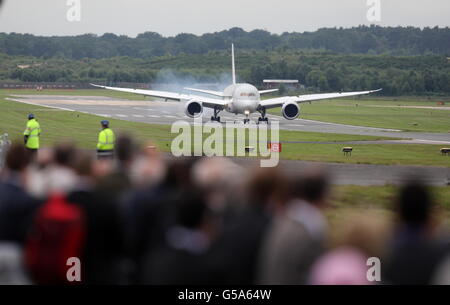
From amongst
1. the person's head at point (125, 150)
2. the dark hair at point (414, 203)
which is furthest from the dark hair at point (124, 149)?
the dark hair at point (414, 203)

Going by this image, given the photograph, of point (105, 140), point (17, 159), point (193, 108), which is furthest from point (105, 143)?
point (193, 108)

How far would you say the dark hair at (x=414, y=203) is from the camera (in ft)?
24.5

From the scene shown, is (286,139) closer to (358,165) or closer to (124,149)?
(358,165)

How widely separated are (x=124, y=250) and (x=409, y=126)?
2377 inches

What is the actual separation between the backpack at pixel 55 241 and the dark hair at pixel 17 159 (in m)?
1.61

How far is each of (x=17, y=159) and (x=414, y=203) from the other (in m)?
5.35

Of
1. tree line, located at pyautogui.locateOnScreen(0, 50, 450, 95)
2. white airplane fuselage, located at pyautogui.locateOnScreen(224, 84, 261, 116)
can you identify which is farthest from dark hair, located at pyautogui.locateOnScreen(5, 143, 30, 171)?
tree line, located at pyautogui.locateOnScreen(0, 50, 450, 95)

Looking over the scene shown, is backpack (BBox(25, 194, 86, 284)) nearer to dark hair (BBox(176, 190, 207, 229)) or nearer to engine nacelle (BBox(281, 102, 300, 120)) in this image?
dark hair (BBox(176, 190, 207, 229))

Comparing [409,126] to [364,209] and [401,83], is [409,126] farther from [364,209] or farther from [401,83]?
[401,83]

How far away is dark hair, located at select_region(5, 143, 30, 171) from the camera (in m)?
10.5

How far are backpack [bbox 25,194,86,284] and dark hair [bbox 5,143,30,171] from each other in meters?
1.61

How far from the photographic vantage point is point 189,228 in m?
7.79

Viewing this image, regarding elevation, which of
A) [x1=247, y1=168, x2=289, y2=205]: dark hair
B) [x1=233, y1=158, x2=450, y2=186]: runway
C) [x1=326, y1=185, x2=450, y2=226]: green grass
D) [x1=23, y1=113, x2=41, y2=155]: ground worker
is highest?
[x1=247, y1=168, x2=289, y2=205]: dark hair

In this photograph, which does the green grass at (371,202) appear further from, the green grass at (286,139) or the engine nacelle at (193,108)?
the engine nacelle at (193,108)
